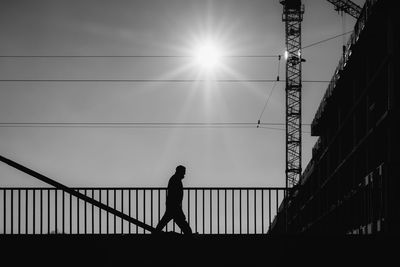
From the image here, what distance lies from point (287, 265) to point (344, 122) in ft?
138

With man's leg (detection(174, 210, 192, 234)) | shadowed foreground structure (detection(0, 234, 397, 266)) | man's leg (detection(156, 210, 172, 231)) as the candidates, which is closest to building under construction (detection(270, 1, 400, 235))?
man's leg (detection(174, 210, 192, 234))

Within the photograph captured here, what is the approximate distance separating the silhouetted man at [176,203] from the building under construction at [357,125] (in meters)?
3.66

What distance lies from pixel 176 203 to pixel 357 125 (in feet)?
117

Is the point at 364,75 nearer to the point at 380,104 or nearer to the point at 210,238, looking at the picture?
the point at 380,104

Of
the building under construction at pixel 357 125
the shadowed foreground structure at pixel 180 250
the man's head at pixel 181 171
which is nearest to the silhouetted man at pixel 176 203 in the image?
the man's head at pixel 181 171

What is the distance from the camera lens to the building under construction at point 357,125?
37.3 m

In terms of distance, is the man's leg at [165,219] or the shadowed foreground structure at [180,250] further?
the man's leg at [165,219]

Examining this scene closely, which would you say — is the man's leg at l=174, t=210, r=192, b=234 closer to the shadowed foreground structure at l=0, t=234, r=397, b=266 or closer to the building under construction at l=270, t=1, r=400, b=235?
the shadowed foreground structure at l=0, t=234, r=397, b=266

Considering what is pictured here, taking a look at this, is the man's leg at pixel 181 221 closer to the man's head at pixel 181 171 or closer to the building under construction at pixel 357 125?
the man's head at pixel 181 171

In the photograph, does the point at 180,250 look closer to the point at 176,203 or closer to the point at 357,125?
the point at 176,203

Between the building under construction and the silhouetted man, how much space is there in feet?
12.0

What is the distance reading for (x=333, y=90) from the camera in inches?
2135

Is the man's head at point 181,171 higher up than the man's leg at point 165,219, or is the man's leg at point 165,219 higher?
the man's head at point 181,171

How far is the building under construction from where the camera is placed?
122ft
